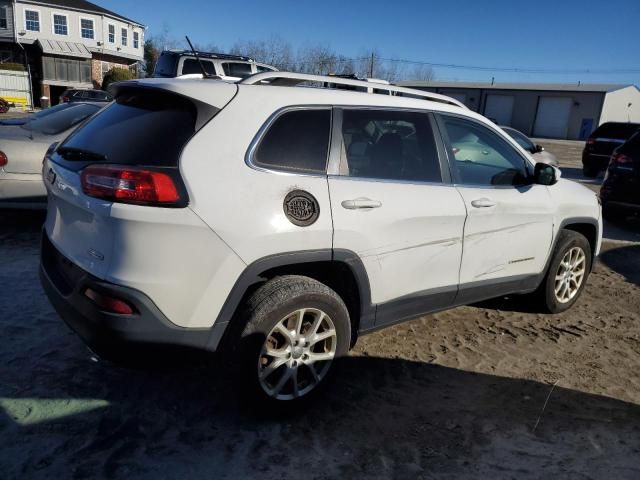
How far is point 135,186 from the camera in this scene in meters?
2.35

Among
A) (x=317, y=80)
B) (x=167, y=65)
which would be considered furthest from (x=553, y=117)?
(x=317, y=80)

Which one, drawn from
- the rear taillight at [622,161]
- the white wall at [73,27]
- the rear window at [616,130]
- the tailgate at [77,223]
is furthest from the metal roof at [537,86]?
the tailgate at [77,223]

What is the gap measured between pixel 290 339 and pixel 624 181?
22.8 feet

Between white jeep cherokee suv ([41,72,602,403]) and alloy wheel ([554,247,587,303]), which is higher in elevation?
white jeep cherokee suv ([41,72,602,403])

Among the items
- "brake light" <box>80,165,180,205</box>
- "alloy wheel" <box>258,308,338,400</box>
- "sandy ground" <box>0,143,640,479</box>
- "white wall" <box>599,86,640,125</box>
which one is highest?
"white wall" <box>599,86,640,125</box>

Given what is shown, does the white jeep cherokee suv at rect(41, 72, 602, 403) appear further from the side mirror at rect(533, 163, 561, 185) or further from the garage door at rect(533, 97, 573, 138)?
the garage door at rect(533, 97, 573, 138)

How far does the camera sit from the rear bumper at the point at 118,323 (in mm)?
2367

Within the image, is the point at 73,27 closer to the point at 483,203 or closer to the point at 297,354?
the point at 483,203

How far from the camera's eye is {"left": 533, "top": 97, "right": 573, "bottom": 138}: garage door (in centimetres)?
4562

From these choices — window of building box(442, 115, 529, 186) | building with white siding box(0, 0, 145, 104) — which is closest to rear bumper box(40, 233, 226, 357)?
window of building box(442, 115, 529, 186)

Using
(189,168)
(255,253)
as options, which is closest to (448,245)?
(255,253)

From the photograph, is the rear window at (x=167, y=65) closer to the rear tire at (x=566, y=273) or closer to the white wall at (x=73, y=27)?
the rear tire at (x=566, y=273)

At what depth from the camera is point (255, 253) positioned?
8.40ft

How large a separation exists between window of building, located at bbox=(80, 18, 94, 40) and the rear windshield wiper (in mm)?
47823
